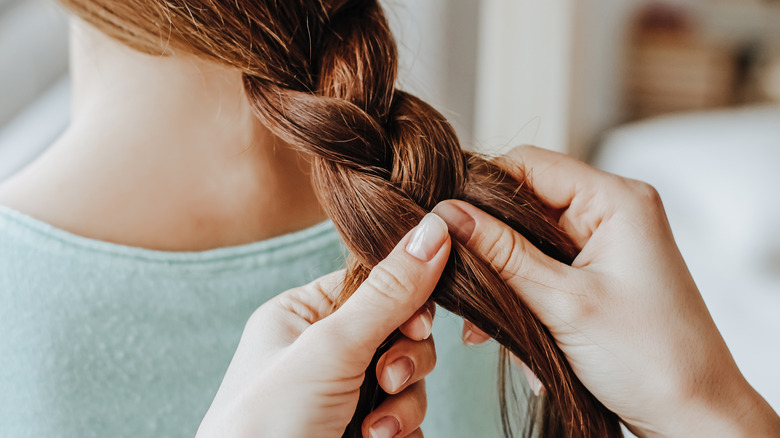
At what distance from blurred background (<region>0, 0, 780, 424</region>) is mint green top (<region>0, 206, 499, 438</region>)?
22.6 inches

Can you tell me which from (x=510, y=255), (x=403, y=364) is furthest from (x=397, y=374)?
(x=510, y=255)

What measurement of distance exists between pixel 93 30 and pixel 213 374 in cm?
34

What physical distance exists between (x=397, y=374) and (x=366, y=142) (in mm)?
171

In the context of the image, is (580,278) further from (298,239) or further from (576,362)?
(298,239)

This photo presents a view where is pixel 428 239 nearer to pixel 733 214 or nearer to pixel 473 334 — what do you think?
pixel 473 334

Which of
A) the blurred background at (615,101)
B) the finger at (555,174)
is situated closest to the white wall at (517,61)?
the blurred background at (615,101)

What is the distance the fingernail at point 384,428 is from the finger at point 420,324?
0.22 feet

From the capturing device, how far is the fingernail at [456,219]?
0.46 metres

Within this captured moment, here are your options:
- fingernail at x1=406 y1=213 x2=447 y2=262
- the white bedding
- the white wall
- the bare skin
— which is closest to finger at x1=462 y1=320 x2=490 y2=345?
fingernail at x1=406 y1=213 x2=447 y2=262

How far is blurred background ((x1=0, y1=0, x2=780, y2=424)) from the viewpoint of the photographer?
109 centimetres

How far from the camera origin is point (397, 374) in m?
0.47

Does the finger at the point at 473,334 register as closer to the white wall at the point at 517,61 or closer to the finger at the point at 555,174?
the finger at the point at 555,174

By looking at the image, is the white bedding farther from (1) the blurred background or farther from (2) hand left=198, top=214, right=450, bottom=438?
(2) hand left=198, top=214, right=450, bottom=438

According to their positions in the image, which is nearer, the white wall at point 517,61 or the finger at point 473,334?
the finger at point 473,334
